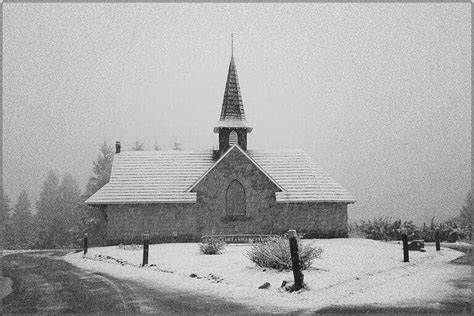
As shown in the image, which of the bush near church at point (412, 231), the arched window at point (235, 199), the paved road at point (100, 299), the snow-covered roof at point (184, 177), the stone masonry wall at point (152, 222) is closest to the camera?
the paved road at point (100, 299)

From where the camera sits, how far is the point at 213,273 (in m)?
12.5

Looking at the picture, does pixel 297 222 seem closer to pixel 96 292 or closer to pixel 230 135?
pixel 230 135

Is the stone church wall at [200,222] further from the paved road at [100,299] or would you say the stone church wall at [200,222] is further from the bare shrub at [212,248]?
the paved road at [100,299]

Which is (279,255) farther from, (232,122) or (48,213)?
(48,213)

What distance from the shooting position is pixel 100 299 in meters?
9.45

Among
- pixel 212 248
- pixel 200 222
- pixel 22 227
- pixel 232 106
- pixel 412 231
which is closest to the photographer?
pixel 212 248

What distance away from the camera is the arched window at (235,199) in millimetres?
29422

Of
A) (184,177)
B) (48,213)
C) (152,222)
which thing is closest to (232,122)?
(184,177)

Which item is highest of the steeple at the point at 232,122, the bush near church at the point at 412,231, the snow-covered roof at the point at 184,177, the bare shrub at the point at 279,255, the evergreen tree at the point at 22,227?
the steeple at the point at 232,122

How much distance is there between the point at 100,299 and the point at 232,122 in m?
24.4

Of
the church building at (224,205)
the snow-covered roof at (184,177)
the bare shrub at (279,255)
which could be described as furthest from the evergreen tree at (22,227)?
the bare shrub at (279,255)

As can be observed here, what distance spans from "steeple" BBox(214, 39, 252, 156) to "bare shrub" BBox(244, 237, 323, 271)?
20.8 metres

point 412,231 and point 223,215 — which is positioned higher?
point 223,215

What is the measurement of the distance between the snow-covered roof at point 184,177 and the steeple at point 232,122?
4.88ft
